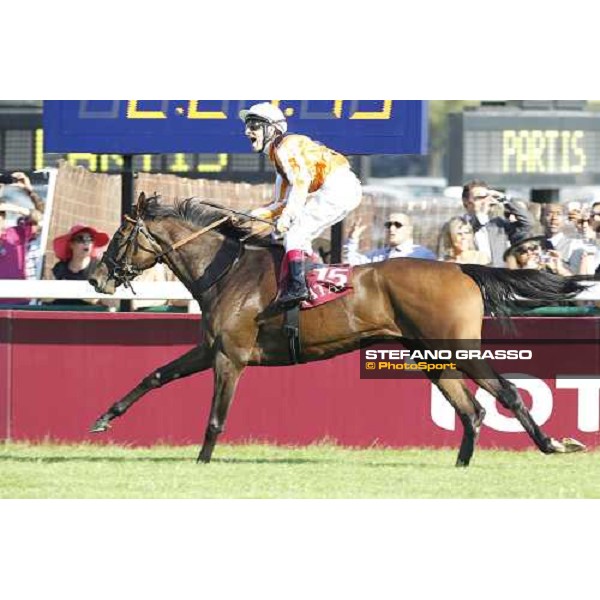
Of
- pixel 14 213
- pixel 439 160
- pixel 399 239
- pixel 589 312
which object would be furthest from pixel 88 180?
pixel 439 160

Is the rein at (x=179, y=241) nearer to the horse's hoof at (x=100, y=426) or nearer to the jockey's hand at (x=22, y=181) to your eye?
the horse's hoof at (x=100, y=426)

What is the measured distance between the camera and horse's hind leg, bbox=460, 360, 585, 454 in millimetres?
12523

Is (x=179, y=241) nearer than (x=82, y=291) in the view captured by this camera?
Yes

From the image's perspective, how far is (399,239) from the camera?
13.8 meters

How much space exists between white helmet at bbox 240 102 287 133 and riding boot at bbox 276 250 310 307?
863 mm

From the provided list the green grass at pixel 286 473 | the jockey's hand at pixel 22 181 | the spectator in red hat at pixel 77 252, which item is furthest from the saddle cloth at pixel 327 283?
the jockey's hand at pixel 22 181

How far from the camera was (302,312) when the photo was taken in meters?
12.8

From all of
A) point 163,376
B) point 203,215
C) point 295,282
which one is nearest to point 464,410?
point 295,282

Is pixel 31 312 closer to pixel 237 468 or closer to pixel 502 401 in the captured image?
pixel 237 468

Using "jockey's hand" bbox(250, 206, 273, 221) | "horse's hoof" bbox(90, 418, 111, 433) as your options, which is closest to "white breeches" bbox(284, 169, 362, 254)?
"jockey's hand" bbox(250, 206, 273, 221)

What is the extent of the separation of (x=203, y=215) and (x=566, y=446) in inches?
120

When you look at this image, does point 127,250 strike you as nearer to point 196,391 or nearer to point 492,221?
point 196,391

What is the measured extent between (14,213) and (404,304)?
3633 millimetres
